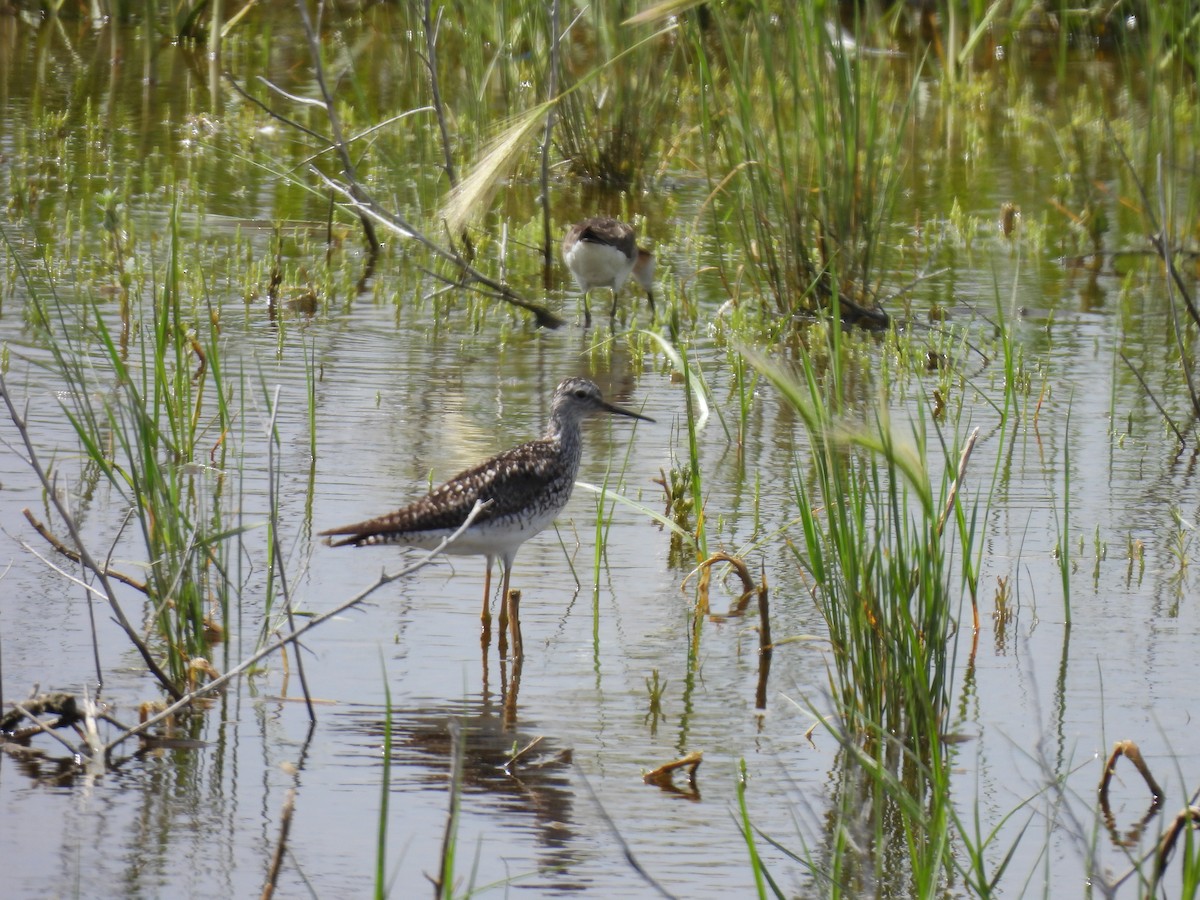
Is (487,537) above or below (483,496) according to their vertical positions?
below

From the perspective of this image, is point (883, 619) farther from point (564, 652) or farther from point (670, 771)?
point (564, 652)

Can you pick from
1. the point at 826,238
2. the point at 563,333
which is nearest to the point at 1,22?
the point at 563,333

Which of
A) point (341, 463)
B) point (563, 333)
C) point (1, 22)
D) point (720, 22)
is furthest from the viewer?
point (1, 22)

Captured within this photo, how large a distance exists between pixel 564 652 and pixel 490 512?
1.56 ft

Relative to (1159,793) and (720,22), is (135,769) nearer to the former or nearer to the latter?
(1159,793)

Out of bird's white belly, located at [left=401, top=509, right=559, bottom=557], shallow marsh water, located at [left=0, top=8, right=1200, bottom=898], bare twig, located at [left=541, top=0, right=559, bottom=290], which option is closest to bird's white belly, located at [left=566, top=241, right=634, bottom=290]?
shallow marsh water, located at [left=0, top=8, right=1200, bottom=898]

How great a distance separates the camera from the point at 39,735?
4.66 metres

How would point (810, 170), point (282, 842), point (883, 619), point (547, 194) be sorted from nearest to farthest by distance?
point (282, 842), point (883, 619), point (810, 170), point (547, 194)

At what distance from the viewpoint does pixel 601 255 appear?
9.78m

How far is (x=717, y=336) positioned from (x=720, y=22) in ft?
6.93

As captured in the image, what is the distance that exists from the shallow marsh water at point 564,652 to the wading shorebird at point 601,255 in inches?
13.0

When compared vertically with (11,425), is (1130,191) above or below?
above

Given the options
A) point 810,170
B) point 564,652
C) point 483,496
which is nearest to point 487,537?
point 483,496

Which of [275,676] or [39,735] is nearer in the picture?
[39,735]
